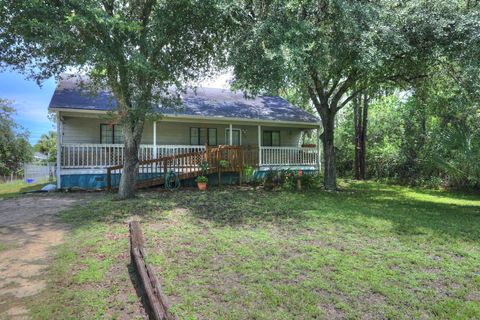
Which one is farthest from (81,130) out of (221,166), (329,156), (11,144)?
(11,144)

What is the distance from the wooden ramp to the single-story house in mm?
519

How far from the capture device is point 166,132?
15812 millimetres

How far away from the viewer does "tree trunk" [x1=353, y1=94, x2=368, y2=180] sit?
1938 centimetres

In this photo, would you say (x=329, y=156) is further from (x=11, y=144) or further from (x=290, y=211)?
(x=11, y=144)

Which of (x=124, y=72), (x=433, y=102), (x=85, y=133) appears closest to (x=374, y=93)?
(x=433, y=102)

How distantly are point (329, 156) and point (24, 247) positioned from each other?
36.3 ft

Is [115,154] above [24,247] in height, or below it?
above

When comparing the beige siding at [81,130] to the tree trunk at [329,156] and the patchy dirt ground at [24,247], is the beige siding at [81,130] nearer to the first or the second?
the patchy dirt ground at [24,247]

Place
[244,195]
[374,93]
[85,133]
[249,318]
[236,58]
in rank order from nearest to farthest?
[249,318] < [236,58] < [244,195] < [85,133] < [374,93]

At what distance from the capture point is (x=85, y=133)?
570 inches

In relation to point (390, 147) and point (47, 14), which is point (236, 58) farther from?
point (390, 147)

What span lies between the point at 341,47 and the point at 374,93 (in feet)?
23.0

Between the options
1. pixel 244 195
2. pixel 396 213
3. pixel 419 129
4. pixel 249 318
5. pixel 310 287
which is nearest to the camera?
pixel 249 318

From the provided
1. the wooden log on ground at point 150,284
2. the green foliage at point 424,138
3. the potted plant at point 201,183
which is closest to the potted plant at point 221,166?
the potted plant at point 201,183
